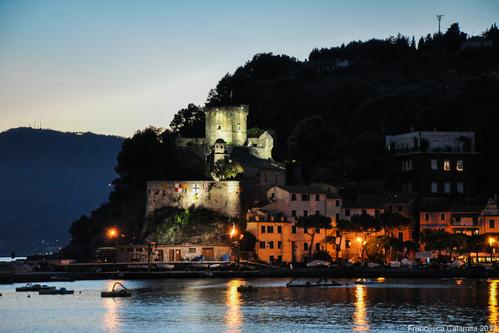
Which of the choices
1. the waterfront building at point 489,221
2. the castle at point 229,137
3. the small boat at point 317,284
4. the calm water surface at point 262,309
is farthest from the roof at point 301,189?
the small boat at point 317,284

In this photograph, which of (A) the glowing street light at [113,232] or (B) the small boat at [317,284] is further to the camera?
(A) the glowing street light at [113,232]

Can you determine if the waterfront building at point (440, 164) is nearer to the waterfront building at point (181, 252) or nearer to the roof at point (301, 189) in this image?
the roof at point (301, 189)

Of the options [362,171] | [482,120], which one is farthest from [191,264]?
[482,120]

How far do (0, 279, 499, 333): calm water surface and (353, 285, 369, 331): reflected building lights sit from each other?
56mm

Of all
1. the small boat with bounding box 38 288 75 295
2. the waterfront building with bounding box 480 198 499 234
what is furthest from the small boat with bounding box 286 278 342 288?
the waterfront building with bounding box 480 198 499 234

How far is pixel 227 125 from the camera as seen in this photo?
5344 inches

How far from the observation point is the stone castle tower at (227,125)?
444 feet

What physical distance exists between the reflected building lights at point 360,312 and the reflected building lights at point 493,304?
6964 mm

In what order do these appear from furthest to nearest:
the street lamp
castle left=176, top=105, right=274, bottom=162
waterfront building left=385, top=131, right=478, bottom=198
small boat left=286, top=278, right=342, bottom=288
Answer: castle left=176, top=105, right=274, bottom=162, waterfront building left=385, top=131, right=478, bottom=198, the street lamp, small boat left=286, top=278, right=342, bottom=288

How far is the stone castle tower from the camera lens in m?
135

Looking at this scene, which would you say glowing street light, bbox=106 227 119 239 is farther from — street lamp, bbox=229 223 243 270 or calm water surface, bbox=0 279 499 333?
calm water surface, bbox=0 279 499 333

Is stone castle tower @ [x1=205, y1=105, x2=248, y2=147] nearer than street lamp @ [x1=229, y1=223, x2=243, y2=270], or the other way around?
street lamp @ [x1=229, y1=223, x2=243, y2=270]

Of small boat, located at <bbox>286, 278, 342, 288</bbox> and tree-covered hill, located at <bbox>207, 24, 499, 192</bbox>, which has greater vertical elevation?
tree-covered hill, located at <bbox>207, 24, 499, 192</bbox>

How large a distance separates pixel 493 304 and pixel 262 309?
586 inches
